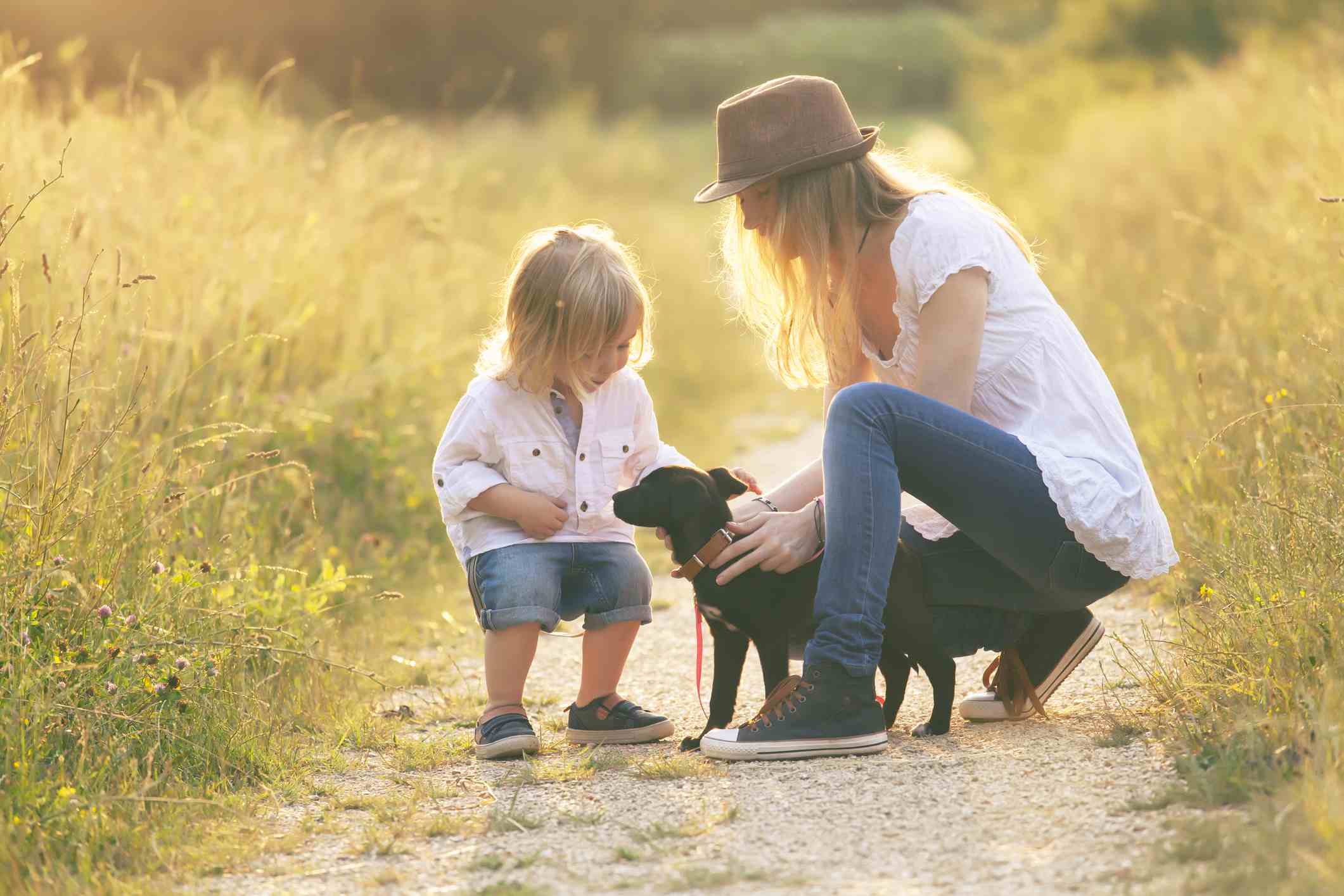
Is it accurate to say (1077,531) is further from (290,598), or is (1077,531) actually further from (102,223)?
(102,223)

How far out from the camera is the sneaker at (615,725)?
11.6 feet

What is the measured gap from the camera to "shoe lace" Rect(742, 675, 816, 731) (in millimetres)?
3170

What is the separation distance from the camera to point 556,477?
362cm

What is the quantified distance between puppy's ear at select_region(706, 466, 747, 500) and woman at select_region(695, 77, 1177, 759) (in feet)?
0.25

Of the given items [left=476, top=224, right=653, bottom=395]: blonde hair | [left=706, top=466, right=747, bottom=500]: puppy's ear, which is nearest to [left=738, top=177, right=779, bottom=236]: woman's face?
[left=476, top=224, right=653, bottom=395]: blonde hair

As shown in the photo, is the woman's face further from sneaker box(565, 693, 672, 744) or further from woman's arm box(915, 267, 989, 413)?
sneaker box(565, 693, 672, 744)

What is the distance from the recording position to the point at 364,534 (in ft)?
17.3

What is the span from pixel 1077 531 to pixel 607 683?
1269 mm

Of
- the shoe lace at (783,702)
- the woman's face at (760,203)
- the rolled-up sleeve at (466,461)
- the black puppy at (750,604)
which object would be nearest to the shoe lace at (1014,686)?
the black puppy at (750,604)

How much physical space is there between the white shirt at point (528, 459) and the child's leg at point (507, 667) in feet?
0.75

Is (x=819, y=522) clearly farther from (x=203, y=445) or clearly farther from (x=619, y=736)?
(x=203, y=445)

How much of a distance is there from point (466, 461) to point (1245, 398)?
9.16 feet

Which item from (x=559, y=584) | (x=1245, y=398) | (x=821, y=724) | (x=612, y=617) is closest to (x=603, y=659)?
(x=612, y=617)

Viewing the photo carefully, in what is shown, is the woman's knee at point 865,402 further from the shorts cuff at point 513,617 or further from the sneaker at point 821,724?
the shorts cuff at point 513,617
